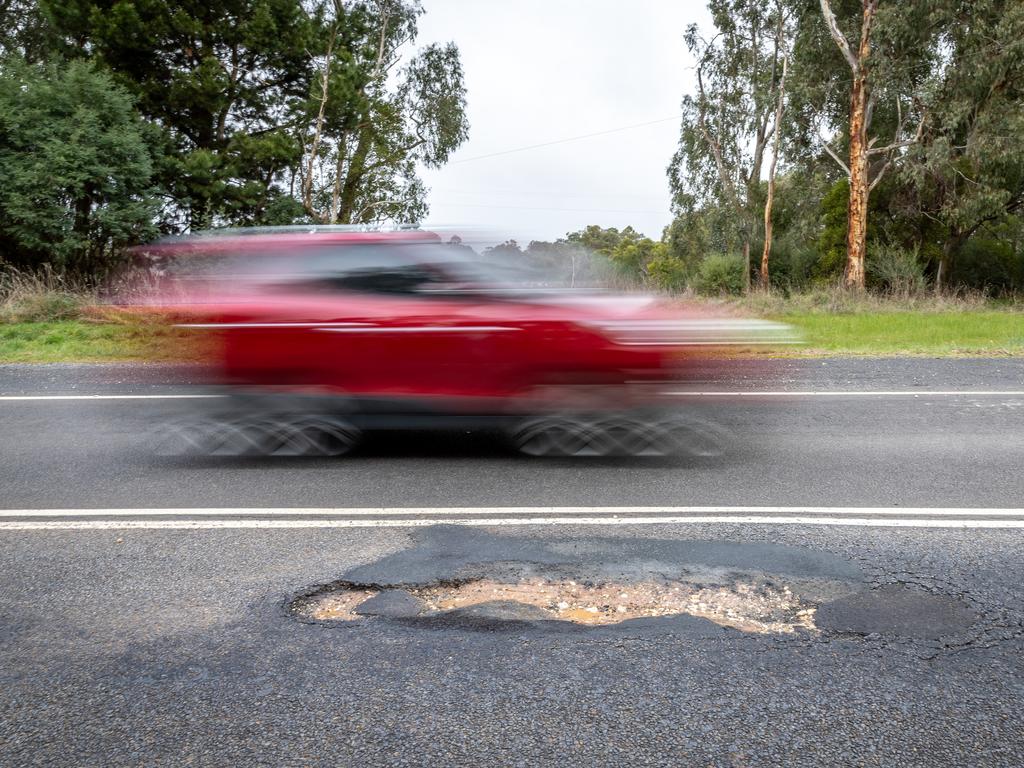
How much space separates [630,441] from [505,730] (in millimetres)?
3843

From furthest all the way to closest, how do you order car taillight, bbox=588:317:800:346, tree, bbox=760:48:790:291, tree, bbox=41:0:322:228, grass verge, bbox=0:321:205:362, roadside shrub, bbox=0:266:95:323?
tree, bbox=760:48:790:291, tree, bbox=41:0:322:228, roadside shrub, bbox=0:266:95:323, grass verge, bbox=0:321:205:362, car taillight, bbox=588:317:800:346

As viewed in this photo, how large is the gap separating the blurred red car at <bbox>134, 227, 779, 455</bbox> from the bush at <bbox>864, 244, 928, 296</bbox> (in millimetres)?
19260

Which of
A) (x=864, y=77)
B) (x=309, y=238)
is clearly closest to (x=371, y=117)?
(x=864, y=77)

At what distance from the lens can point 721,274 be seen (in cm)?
3425

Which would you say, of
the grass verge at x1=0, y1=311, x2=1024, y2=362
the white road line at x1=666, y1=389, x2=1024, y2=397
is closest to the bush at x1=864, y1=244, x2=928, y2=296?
the grass verge at x1=0, y1=311, x2=1024, y2=362

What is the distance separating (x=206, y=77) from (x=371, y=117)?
7.68 metres

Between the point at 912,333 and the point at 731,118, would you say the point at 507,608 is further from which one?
the point at 731,118

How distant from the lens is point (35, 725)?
8.75 ft

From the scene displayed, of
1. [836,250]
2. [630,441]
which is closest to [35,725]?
[630,441]

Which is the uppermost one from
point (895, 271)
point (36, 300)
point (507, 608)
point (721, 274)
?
point (721, 274)

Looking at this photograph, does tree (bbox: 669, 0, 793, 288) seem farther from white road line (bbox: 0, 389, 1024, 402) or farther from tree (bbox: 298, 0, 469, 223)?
white road line (bbox: 0, 389, 1024, 402)

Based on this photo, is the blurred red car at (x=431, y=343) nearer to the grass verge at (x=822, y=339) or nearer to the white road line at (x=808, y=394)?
the white road line at (x=808, y=394)

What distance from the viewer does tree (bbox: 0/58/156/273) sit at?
1788 centimetres

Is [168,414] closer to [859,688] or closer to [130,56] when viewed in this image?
[859,688]
